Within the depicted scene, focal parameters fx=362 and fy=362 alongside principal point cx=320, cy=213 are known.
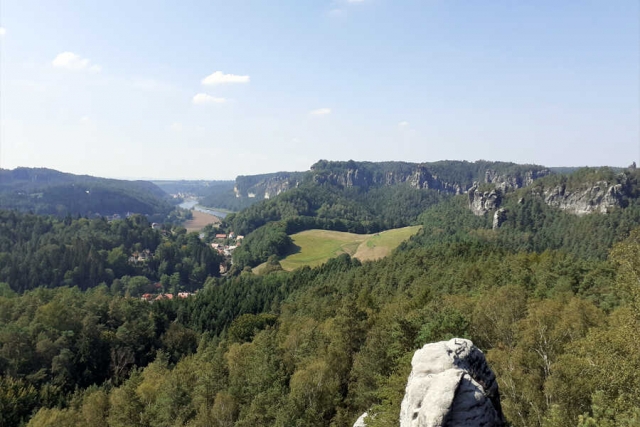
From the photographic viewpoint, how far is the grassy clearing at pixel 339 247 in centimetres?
15888

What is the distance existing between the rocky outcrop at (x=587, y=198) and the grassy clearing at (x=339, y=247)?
247ft

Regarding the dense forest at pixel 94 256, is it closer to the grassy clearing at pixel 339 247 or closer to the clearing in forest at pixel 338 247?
the grassy clearing at pixel 339 247

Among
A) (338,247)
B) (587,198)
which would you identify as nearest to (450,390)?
(338,247)

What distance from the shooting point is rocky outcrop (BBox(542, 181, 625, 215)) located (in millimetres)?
168250

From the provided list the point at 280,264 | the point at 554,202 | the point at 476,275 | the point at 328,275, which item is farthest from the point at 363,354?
the point at 554,202

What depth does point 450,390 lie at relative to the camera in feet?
40.1

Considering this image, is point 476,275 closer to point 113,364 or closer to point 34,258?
point 113,364

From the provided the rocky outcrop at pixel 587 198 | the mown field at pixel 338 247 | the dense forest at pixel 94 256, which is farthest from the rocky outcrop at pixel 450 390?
the rocky outcrop at pixel 587 198

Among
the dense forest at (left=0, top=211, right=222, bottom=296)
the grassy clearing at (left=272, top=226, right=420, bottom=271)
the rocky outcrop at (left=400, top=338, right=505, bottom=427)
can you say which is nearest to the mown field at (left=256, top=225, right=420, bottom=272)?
the grassy clearing at (left=272, top=226, right=420, bottom=271)

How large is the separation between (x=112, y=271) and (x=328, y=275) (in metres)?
96.8

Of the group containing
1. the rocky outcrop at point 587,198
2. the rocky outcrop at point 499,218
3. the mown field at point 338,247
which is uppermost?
the rocky outcrop at point 587,198

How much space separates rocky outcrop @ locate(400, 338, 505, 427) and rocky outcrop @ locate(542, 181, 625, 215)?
197048 millimetres

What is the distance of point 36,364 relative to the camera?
6231 cm

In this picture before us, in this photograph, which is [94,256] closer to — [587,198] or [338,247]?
[338,247]
